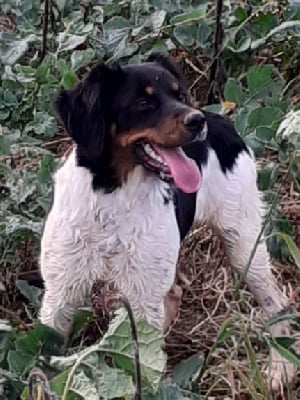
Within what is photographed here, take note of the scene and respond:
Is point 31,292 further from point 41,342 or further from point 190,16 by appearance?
point 190,16

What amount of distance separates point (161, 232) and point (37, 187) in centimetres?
98

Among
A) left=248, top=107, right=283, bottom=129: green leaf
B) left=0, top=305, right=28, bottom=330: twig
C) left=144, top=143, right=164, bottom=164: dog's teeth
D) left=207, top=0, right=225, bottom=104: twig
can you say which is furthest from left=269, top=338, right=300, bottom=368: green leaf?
left=207, top=0, right=225, bottom=104: twig

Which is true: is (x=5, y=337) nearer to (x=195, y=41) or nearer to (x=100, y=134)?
(x=100, y=134)

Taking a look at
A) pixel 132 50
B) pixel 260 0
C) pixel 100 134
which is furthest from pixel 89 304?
pixel 260 0

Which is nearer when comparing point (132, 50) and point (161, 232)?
point (161, 232)

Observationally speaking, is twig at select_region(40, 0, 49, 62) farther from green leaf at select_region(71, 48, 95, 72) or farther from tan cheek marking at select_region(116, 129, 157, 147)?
tan cheek marking at select_region(116, 129, 157, 147)

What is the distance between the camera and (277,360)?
159 inches

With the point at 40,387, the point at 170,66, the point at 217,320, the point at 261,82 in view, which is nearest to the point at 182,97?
the point at 170,66

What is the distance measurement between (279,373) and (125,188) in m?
0.88

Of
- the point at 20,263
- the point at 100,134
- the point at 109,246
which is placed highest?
the point at 100,134

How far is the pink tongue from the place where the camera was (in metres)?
3.43

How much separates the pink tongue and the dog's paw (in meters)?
0.80

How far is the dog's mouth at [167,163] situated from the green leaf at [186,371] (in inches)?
23.2

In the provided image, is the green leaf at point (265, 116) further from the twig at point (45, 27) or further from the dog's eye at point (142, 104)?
the dog's eye at point (142, 104)
